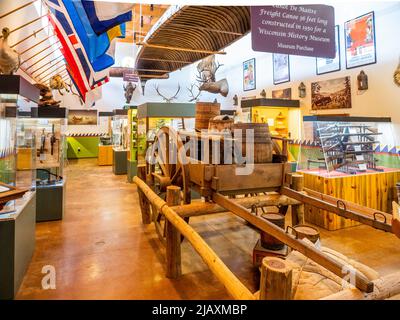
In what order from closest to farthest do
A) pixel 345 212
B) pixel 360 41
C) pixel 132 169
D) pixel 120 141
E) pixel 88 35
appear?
pixel 345 212
pixel 88 35
pixel 360 41
pixel 132 169
pixel 120 141

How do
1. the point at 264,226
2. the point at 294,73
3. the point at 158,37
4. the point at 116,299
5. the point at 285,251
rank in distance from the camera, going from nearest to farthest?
the point at 264,226
the point at 116,299
the point at 285,251
the point at 158,37
the point at 294,73

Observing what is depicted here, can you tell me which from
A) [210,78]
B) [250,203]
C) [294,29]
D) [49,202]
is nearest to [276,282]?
[250,203]

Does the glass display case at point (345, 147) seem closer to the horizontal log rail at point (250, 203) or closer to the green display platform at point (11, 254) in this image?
the horizontal log rail at point (250, 203)

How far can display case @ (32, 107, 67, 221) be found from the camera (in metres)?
4.42

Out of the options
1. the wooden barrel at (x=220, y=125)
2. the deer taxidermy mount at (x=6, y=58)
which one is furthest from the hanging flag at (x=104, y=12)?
the wooden barrel at (x=220, y=125)

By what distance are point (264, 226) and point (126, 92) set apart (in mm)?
12893

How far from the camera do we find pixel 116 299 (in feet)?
7.80

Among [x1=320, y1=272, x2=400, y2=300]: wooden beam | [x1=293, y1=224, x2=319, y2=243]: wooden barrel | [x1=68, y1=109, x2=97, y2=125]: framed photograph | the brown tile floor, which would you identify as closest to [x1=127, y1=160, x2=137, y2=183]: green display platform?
the brown tile floor

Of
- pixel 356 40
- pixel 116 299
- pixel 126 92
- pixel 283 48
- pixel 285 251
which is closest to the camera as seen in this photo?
pixel 116 299

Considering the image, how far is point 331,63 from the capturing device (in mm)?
7121

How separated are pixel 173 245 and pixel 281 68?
796 centimetres

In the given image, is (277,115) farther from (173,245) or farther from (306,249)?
(306,249)
